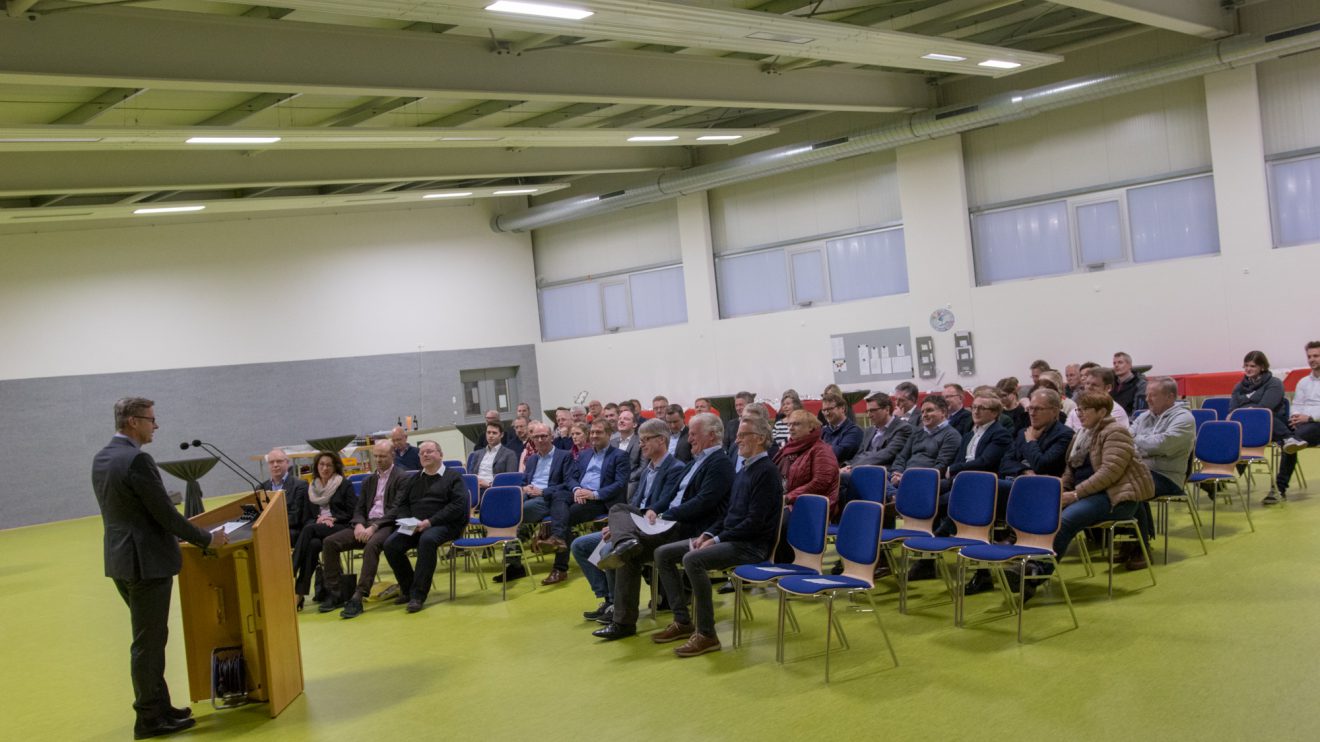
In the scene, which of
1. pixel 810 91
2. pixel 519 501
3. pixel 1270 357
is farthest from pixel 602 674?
pixel 1270 357

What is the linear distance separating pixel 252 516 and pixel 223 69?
3657mm

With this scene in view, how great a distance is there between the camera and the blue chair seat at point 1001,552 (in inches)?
199

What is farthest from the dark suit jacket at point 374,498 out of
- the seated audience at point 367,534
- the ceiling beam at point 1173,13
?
the ceiling beam at point 1173,13

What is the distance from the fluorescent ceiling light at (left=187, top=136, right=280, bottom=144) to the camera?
31.8 ft

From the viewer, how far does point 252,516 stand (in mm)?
5754

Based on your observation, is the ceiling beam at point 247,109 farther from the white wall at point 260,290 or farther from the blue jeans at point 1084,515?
the blue jeans at point 1084,515

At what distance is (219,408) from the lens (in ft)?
53.4

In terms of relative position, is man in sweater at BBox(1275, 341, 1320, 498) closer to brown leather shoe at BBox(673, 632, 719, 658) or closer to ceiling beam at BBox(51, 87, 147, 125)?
brown leather shoe at BBox(673, 632, 719, 658)

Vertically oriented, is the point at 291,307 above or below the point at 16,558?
above

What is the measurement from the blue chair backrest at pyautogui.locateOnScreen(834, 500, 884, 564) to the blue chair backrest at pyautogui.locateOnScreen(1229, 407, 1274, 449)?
3701 mm

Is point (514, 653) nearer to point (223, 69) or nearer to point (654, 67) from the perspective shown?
point (223, 69)

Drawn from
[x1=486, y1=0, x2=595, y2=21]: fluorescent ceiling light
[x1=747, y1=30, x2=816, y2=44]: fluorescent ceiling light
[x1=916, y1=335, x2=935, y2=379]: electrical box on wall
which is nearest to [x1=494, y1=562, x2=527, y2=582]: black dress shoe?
[x1=486, y1=0, x2=595, y2=21]: fluorescent ceiling light

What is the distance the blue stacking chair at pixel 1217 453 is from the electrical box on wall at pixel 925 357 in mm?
6303

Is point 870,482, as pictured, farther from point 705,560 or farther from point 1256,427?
point 1256,427
